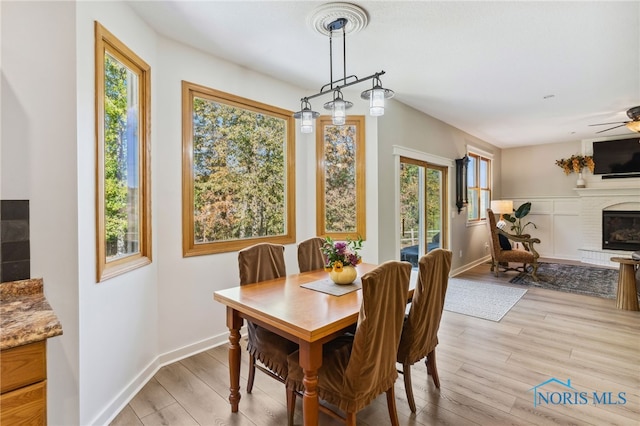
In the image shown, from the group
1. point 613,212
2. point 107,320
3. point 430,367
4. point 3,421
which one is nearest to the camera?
point 3,421

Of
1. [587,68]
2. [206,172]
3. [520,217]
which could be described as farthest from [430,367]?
[520,217]

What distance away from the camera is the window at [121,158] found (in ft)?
6.11

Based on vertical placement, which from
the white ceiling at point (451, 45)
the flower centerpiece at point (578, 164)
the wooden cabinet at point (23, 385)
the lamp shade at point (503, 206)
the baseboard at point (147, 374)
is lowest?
the baseboard at point (147, 374)

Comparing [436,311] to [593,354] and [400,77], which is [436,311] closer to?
[593,354]

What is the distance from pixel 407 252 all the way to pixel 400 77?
8.16ft

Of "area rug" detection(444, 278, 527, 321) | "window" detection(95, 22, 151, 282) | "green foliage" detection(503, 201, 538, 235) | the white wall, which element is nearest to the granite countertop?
the white wall

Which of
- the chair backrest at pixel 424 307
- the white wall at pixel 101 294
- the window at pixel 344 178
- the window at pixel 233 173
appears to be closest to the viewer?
the white wall at pixel 101 294

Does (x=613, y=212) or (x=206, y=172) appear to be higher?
(x=206, y=172)

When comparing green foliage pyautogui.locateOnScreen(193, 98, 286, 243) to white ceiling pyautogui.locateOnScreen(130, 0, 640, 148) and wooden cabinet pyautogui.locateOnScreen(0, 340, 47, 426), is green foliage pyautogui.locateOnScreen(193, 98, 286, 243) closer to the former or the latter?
white ceiling pyautogui.locateOnScreen(130, 0, 640, 148)

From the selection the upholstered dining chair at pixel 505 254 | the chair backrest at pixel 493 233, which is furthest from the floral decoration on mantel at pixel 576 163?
the chair backrest at pixel 493 233

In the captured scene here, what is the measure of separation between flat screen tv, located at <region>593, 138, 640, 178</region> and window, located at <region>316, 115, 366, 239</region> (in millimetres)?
5932

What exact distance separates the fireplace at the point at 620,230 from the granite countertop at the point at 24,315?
8734 mm

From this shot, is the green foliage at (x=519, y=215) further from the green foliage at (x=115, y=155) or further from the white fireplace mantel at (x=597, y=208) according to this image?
the green foliage at (x=115, y=155)

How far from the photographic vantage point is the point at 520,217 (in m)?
6.98
